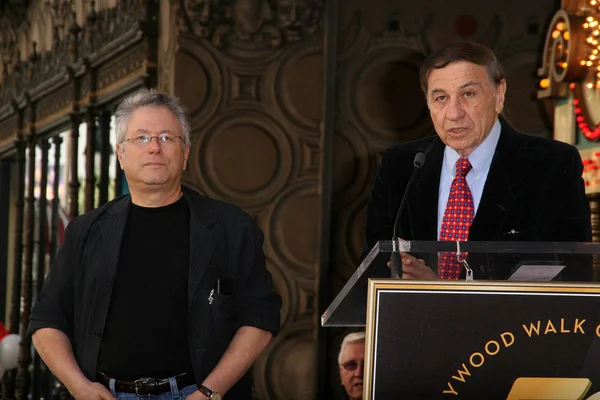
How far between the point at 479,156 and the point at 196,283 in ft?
2.57

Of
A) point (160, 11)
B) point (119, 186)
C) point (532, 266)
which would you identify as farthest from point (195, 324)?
point (119, 186)

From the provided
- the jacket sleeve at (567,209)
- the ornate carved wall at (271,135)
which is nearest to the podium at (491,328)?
the jacket sleeve at (567,209)

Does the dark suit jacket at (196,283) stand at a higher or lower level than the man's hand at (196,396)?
higher

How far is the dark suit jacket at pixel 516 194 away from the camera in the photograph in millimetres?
2387

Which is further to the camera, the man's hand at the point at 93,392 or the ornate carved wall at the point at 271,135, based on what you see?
the ornate carved wall at the point at 271,135

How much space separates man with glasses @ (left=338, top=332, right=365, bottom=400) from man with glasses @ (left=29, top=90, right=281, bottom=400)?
1.44m

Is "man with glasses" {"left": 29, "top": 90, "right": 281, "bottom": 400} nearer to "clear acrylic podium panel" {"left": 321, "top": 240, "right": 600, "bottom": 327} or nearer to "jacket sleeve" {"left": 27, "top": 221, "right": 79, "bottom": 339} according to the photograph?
"jacket sleeve" {"left": 27, "top": 221, "right": 79, "bottom": 339}

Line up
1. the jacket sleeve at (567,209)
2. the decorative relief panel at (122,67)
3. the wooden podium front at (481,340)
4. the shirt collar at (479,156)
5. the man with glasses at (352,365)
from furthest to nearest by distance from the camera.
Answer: the decorative relief panel at (122,67), the man with glasses at (352,365), the shirt collar at (479,156), the jacket sleeve at (567,209), the wooden podium front at (481,340)

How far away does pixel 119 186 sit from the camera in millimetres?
6969

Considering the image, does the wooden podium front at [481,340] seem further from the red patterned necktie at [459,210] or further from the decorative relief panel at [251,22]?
the decorative relief panel at [251,22]

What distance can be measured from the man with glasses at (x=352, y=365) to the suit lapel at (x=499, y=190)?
1899 millimetres

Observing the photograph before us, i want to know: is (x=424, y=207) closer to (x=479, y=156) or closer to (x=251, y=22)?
(x=479, y=156)

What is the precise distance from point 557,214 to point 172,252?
99cm

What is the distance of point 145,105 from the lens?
280cm
